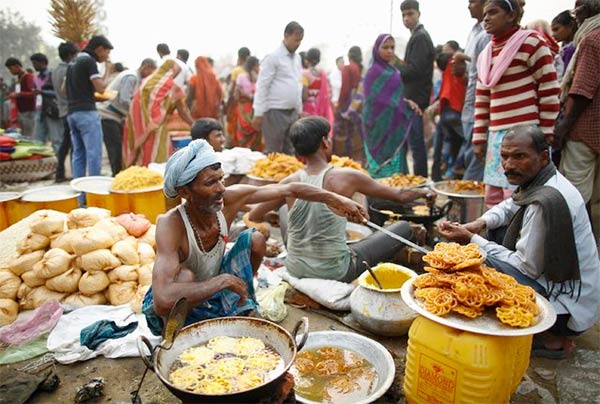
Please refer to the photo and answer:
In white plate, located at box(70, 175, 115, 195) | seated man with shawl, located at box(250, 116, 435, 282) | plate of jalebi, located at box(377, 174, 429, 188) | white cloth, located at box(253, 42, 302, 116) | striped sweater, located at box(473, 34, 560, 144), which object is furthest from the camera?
white cloth, located at box(253, 42, 302, 116)

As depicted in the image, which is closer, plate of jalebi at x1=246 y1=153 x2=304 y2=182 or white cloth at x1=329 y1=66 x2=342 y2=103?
plate of jalebi at x1=246 y1=153 x2=304 y2=182

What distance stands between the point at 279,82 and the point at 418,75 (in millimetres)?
2475

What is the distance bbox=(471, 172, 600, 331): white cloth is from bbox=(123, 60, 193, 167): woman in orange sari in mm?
6727

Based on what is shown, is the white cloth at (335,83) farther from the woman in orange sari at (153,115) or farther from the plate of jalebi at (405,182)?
the plate of jalebi at (405,182)

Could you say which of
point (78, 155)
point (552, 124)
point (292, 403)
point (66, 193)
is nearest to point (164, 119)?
point (78, 155)

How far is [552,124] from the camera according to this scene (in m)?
4.18

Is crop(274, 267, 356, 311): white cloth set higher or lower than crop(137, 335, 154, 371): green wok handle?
lower

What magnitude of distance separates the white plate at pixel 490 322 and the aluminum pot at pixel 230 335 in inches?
26.0

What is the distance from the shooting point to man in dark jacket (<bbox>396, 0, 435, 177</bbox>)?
745cm

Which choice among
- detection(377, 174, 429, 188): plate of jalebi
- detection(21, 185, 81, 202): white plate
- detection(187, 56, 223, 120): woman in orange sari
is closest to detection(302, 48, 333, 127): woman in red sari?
detection(187, 56, 223, 120): woman in orange sari

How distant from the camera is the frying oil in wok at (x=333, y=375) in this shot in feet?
8.46

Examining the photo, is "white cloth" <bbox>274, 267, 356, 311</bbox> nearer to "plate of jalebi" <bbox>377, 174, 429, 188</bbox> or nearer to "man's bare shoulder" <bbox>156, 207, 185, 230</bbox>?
"man's bare shoulder" <bbox>156, 207, 185, 230</bbox>

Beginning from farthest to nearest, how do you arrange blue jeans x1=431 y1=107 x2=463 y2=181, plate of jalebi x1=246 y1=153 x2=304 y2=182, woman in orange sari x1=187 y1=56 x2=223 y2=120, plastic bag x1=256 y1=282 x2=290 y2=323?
1. woman in orange sari x1=187 y1=56 x2=223 y2=120
2. blue jeans x1=431 y1=107 x2=463 y2=181
3. plate of jalebi x1=246 y1=153 x2=304 y2=182
4. plastic bag x1=256 y1=282 x2=290 y2=323

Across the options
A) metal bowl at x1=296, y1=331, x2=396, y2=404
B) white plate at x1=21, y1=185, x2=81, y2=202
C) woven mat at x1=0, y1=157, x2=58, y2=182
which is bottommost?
woven mat at x1=0, y1=157, x2=58, y2=182
